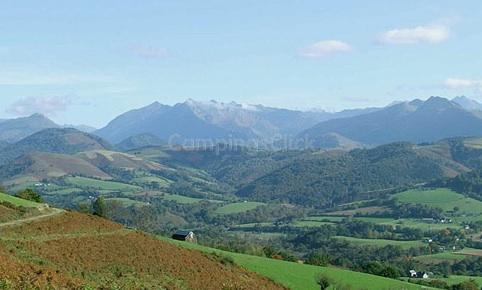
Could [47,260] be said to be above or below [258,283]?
above

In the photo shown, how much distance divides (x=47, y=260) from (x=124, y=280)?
6.52 metres

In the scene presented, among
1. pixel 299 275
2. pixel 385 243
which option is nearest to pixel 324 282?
pixel 299 275

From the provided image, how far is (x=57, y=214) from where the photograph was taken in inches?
2847

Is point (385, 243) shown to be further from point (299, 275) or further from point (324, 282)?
point (324, 282)

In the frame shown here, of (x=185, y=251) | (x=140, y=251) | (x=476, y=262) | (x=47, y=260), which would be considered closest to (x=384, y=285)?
(x=185, y=251)

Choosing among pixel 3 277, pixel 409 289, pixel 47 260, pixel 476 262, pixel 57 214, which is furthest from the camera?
A: pixel 476 262

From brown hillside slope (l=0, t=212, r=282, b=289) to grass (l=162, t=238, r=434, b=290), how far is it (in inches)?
175

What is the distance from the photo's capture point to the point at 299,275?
84438 millimetres

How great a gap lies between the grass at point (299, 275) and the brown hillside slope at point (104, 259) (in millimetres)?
4435

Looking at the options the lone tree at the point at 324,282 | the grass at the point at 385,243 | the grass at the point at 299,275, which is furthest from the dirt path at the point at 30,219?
the grass at the point at 385,243

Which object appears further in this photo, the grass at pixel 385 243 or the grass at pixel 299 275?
the grass at pixel 385 243

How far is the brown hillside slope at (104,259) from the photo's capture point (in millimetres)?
49125

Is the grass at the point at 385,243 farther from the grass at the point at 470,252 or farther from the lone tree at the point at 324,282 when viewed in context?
the lone tree at the point at 324,282

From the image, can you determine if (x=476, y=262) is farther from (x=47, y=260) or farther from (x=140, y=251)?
(x=47, y=260)
